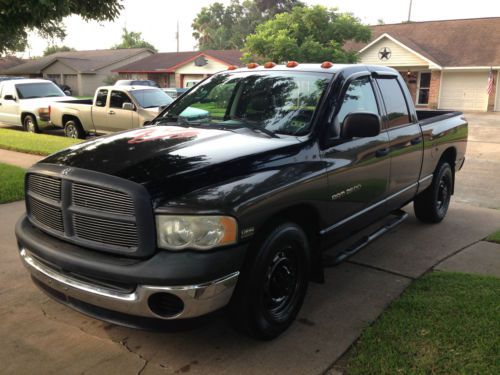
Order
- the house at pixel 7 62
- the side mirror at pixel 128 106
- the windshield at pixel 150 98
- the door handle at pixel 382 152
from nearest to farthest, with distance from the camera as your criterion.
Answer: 1. the door handle at pixel 382 152
2. the side mirror at pixel 128 106
3. the windshield at pixel 150 98
4. the house at pixel 7 62

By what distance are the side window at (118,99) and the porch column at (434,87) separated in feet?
73.1

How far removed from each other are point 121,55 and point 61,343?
168ft

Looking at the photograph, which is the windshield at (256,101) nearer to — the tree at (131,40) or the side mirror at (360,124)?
the side mirror at (360,124)

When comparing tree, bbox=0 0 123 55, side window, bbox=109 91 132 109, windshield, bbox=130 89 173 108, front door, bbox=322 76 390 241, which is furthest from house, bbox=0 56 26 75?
front door, bbox=322 76 390 241

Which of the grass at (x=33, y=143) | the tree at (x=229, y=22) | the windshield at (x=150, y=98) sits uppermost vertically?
the tree at (x=229, y=22)

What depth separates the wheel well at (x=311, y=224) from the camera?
3.47 metres

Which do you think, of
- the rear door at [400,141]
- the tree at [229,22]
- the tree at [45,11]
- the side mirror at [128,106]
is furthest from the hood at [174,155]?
the tree at [229,22]

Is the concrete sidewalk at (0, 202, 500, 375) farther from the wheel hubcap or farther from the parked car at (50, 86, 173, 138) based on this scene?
the parked car at (50, 86, 173, 138)

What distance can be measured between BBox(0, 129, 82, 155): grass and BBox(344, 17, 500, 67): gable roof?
23.9 metres

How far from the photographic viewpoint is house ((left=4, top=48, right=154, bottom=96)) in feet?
160

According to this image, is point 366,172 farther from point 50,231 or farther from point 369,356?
point 50,231

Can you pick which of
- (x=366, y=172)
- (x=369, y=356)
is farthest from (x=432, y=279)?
(x=369, y=356)

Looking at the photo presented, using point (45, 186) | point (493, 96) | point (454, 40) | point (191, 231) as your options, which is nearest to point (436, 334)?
point (191, 231)

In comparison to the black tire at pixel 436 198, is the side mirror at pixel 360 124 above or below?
above
